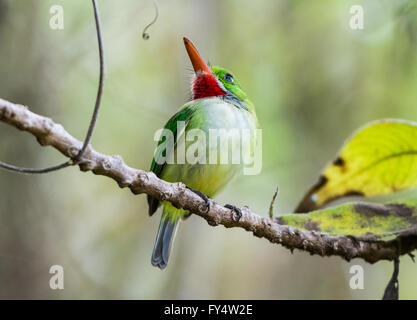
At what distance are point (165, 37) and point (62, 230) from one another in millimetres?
2122

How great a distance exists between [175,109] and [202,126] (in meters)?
1.77

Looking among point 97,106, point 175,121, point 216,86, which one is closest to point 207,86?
point 216,86

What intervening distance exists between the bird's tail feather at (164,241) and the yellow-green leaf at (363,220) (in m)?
0.80

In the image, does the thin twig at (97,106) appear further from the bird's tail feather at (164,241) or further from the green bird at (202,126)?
the bird's tail feather at (164,241)

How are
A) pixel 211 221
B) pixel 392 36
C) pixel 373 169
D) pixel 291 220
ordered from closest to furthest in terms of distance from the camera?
1. pixel 211 221
2. pixel 291 220
3. pixel 373 169
4. pixel 392 36

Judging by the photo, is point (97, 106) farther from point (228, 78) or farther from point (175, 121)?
point (228, 78)

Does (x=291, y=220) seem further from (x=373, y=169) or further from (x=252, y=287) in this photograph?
(x=252, y=287)

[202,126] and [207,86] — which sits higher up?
[207,86]

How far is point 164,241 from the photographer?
2.84 metres

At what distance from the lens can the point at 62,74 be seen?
434 centimetres

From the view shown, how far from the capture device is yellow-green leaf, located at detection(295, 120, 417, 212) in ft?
8.05

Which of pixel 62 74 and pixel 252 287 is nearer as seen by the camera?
pixel 62 74

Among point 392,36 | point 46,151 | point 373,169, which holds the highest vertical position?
point 392,36

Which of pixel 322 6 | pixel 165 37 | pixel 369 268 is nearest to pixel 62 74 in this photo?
pixel 165 37
